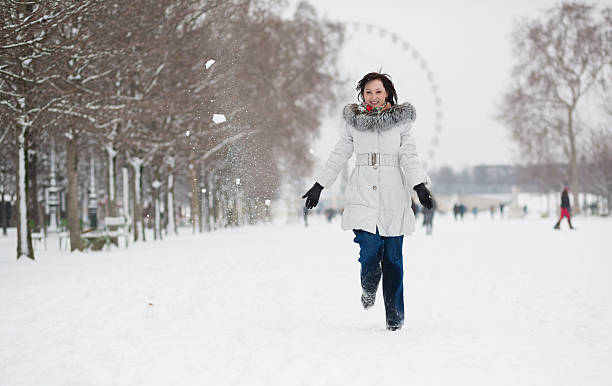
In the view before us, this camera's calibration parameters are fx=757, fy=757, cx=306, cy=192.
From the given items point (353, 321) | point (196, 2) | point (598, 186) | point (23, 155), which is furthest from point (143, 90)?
point (598, 186)

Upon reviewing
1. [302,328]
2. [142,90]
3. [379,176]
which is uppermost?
[142,90]

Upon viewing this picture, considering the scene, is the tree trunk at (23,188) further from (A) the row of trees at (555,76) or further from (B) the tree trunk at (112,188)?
(A) the row of trees at (555,76)

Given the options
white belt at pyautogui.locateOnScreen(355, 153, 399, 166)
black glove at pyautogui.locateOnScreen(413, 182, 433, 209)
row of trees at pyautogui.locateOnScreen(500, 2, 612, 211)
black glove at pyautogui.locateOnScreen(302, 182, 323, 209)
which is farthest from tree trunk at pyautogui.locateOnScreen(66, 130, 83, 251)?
row of trees at pyautogui.locateOnScreen(500, 2, 612, 211)

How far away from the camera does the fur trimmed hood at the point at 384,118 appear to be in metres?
5.58

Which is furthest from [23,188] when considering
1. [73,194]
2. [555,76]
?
[555,76]

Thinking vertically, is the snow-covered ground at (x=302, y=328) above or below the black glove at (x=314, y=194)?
below

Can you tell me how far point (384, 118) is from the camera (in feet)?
18.3

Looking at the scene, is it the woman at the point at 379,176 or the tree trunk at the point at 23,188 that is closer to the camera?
the woman at the point at 379,176

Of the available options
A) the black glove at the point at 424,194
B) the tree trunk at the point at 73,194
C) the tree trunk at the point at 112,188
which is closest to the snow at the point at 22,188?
the tree trunk at the point at 73,194

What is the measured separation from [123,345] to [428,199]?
2.49 m

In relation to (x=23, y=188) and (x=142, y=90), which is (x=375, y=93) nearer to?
(x=23, y=188)

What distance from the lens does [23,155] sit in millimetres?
16000

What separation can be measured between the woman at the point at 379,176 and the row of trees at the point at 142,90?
103 inches

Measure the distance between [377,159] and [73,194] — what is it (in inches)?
568
